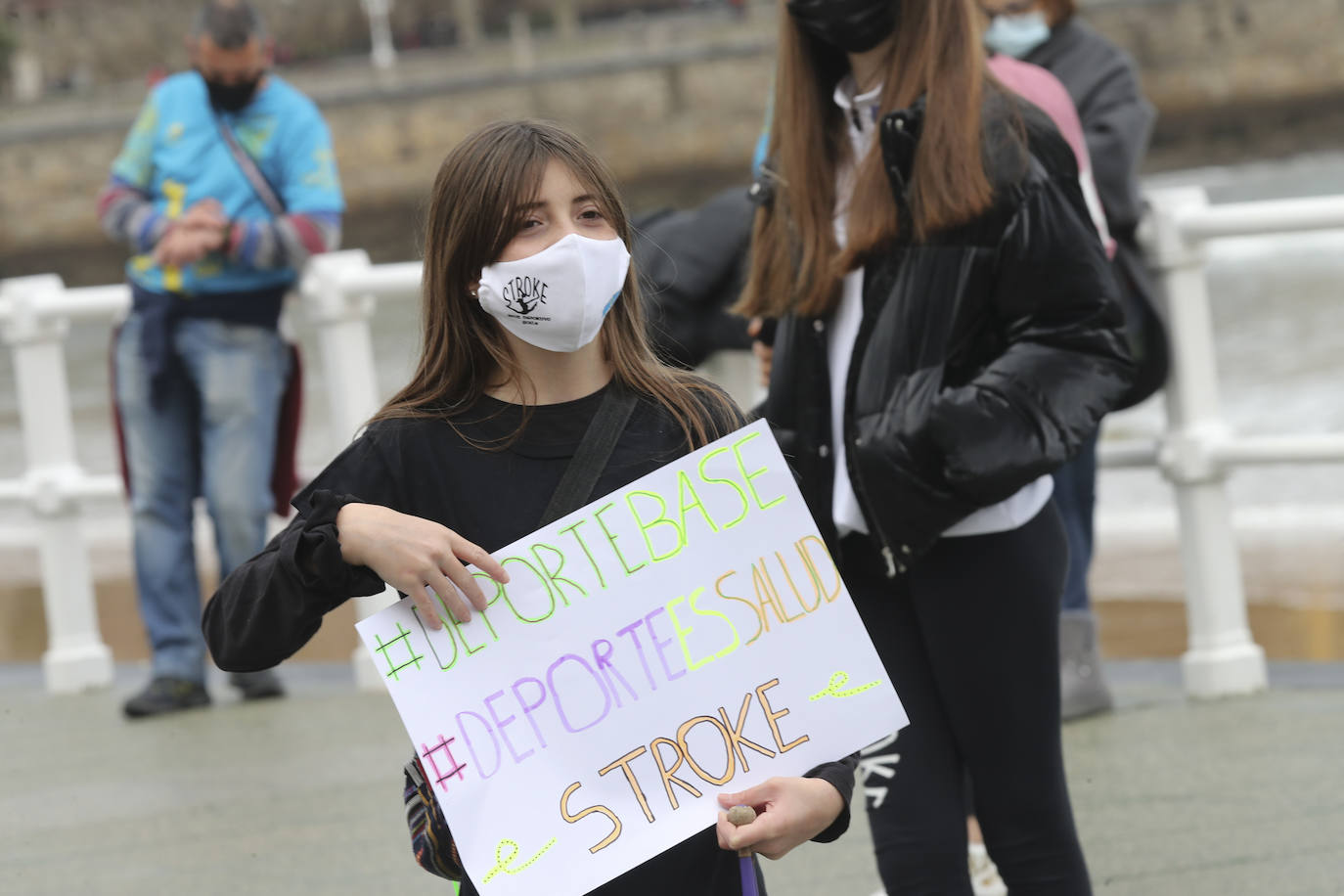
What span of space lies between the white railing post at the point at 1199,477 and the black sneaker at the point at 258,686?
98.6 inches

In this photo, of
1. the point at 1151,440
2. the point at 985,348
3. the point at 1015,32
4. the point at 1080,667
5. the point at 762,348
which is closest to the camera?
the point at 985,348

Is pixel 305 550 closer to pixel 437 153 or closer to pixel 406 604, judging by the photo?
pixel 406 604

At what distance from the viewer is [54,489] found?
233 inches

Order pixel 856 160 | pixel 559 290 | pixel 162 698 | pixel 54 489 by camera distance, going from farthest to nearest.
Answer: pixel 54 489
pixel 162 698
pixel 856 160
pixel 559 290

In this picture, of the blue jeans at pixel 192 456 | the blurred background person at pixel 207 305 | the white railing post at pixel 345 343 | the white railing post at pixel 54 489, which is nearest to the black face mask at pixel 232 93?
the blurred background person at pixel 207 305

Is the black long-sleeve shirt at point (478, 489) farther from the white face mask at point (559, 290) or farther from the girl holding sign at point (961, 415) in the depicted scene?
the girl holding sign at point (961, 415)

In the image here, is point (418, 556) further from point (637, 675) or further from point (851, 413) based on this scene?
point (851, 413)

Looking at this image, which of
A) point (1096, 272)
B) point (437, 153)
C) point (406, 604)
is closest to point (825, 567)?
point (406, 604)

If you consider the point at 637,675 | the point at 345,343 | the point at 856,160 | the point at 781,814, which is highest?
the point at 856,160

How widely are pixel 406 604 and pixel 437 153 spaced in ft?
144

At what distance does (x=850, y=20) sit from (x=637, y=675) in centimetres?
119

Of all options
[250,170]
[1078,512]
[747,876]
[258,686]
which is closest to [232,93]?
[250,170]

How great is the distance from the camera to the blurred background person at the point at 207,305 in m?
5.28

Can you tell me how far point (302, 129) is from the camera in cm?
540
